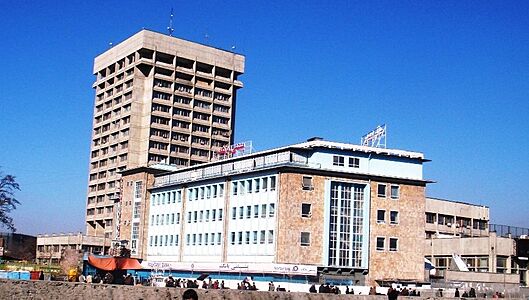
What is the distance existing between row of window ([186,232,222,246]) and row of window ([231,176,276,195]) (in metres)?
5.61

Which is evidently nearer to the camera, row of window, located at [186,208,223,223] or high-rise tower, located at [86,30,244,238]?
row of window, located at [186,208,223,223]

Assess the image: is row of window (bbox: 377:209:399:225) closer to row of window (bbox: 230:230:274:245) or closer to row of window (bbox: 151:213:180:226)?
row of window (bbox: 230:230:274:245)

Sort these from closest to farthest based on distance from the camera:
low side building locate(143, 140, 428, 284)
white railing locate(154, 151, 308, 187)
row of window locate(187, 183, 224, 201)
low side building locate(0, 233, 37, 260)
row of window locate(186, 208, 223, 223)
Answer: low side building locate(143, 140, 428, 284) → white railing locate(154, 151, 308, 187) → row of window locate(186, 208, 223, 223) → row of window locate(187, 183, 224, 201) → low side building locate(0, 233, 37, 260)

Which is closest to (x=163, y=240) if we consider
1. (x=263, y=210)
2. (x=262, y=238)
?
(x=263, y=210)

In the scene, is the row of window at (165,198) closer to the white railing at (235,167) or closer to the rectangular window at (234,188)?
the white railing at (235,167)

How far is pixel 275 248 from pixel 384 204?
13.7 metres

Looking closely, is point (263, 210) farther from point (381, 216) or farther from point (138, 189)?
point (138, 189)

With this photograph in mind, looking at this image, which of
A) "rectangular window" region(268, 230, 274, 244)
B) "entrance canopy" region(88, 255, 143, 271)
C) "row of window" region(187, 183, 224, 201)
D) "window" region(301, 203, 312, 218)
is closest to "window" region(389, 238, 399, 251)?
"window" region(301, 203, 312, 218)

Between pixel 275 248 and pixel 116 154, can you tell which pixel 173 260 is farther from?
pixel 116 154

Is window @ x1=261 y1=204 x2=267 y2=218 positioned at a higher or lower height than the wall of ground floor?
higher

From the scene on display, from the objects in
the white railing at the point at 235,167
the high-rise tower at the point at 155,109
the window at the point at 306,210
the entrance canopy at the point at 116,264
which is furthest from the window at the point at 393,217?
the high-rise tower at the point at 155,109

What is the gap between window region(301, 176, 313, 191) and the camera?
7772cm

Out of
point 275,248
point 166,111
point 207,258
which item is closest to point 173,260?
point 207,258

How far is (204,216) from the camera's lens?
9025 centimetres
